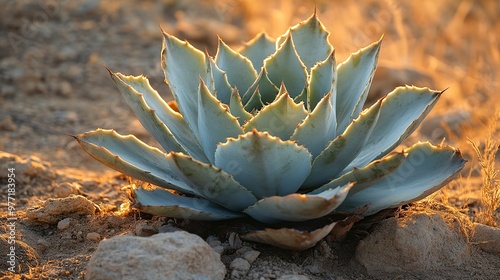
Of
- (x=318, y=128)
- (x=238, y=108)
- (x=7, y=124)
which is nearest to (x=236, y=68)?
(x=238, y=108)

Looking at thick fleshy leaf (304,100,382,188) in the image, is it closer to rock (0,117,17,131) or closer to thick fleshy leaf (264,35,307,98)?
thick fleshy leaf (264,35,307,98)

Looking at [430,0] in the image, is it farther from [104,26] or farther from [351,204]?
[351,204]

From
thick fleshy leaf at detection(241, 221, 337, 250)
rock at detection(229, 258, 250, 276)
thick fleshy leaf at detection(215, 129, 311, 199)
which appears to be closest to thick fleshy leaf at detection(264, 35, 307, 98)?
thick fleshy leaf at detection(215, 129, 311, 199)

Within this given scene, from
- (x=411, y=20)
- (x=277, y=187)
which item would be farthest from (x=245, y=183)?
(x=411, y=20)

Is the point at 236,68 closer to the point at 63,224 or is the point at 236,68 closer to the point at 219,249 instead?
the point at 219,249

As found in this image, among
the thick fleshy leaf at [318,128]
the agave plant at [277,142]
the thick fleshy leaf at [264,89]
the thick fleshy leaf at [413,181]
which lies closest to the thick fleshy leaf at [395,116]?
the agave plant at [277,142]
